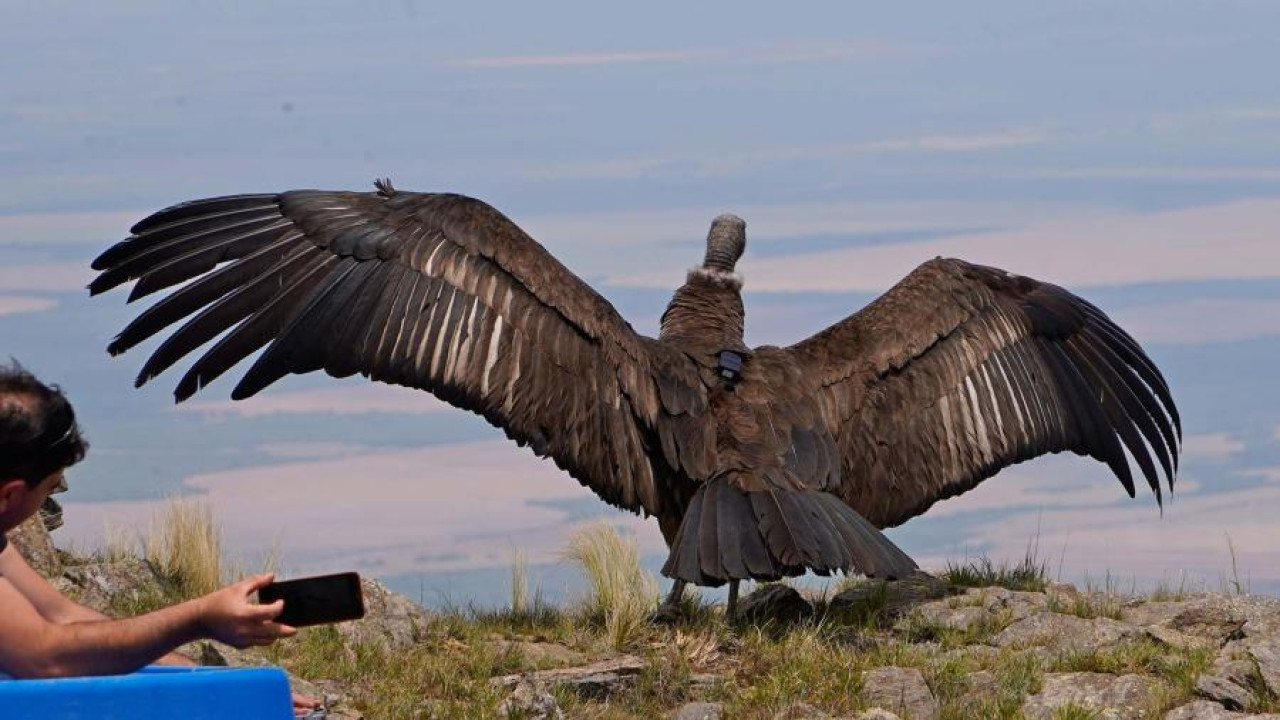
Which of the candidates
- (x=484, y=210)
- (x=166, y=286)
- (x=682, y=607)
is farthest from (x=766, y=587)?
(x=166, y=286)

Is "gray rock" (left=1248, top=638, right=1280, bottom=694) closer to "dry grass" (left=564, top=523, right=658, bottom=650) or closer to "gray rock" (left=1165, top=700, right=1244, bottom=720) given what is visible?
"gray rock" (left=1165, top=700, right=1244, bottom=720)

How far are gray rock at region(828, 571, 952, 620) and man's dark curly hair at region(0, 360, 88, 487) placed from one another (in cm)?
536

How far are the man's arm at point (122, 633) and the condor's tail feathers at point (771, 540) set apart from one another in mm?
4149

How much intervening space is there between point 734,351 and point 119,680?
18.3 ft

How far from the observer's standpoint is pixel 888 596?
9734 mm

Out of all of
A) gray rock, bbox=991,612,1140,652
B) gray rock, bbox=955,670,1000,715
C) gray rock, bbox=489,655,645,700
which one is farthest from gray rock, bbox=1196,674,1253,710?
gray rock, bbox=489,655,645,700

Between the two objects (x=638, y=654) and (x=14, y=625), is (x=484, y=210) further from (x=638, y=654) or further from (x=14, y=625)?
(x=14, y=625)

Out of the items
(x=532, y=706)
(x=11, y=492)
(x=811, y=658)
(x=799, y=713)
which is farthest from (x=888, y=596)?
(x=11, y=492)

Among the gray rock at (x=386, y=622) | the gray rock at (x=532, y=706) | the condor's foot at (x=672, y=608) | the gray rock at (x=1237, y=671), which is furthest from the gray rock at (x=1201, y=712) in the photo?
the gray rock at (x=386, y=622)

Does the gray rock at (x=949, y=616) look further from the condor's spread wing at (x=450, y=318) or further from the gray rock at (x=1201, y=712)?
the gray rock at (x=1201, y=712)

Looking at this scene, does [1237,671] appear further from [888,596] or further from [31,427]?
[31,427]

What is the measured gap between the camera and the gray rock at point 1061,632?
28.2 ft

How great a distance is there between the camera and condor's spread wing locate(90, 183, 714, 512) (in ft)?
30.8

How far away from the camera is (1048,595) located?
9.74 meters
